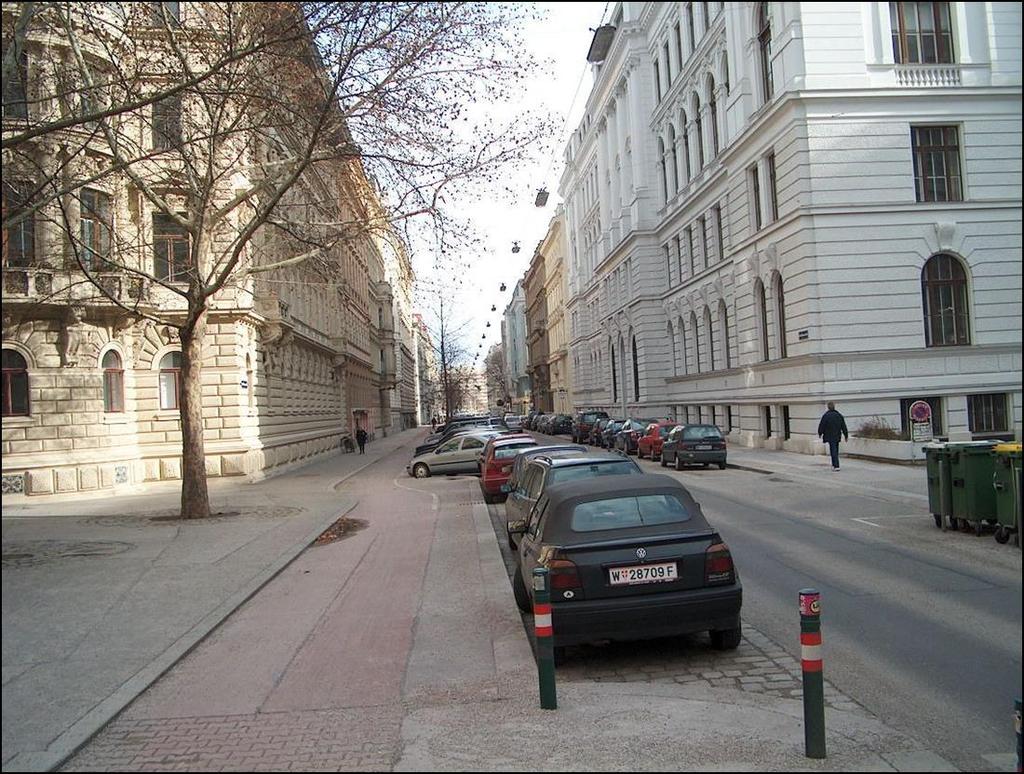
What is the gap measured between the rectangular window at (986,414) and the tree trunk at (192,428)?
20.4 meters

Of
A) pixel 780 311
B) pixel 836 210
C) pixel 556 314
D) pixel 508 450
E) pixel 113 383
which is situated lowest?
pixel 508 450

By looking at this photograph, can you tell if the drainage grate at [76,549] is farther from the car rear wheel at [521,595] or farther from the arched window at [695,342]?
the arched window at [695,342]

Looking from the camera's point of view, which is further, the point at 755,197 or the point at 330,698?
the point at 755,197

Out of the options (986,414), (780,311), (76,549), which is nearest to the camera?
(76,549)

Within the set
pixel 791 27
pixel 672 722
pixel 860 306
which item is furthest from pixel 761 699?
pixel 860 306

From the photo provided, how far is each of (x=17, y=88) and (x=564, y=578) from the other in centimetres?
1462

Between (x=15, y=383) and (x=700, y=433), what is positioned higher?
(x=15, y=383)

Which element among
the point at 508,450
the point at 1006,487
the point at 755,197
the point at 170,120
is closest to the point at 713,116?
the point at 755,197

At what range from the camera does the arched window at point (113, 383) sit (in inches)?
974

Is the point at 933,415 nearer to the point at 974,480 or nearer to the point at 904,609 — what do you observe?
the point at 974,480

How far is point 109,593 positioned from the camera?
9586mm

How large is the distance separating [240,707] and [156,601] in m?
4.19

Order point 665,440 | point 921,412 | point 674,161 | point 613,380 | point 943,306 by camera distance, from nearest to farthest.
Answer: point 921,412 < point 943,306 < point 665,440 < point 674,161 < point 613,380

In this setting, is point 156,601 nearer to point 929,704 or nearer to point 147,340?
point 929,704
